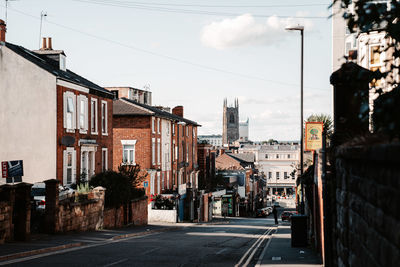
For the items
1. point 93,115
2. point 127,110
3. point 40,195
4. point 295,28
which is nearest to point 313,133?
point 295,28

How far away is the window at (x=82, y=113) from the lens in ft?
106

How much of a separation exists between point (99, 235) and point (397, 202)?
20077 millimetres

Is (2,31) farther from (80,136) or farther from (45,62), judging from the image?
(80,136)

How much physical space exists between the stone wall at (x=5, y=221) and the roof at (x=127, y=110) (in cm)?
2851

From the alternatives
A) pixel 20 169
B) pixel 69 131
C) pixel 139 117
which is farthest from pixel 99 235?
pixel 139 117

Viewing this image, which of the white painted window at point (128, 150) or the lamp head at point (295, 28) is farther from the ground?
the lamp head at point (295, 28)

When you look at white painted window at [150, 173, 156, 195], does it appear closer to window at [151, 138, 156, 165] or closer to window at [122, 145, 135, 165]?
window at [151, 138, 156, 165]

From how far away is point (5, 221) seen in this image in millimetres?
17219

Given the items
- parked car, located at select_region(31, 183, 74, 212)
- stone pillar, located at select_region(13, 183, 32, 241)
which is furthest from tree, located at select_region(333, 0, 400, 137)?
parked car, located at select_region(31, 183, 74, 212)

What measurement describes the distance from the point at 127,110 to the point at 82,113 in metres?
14.3

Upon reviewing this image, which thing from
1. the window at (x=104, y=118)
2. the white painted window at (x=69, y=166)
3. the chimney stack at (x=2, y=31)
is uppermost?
the chimney stack at (x=2, y=31)

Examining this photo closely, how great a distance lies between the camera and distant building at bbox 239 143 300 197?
477 feet

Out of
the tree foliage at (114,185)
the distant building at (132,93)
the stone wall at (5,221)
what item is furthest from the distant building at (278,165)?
the stone wall at (5,221)

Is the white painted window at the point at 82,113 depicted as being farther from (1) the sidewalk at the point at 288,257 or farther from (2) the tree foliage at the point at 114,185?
(1) the sidewalk at the point at 288,257
